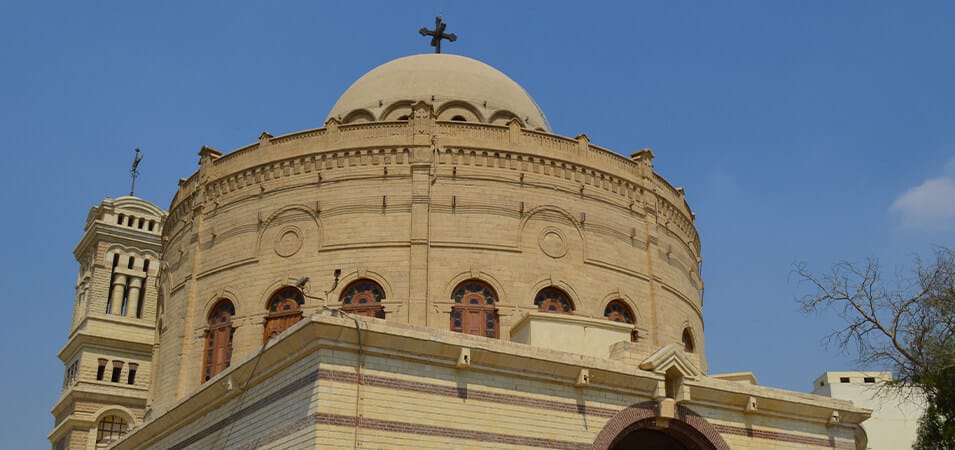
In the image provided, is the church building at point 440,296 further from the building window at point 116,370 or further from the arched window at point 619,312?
the building window at point 116,370

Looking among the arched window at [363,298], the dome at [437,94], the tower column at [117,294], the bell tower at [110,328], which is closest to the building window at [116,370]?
the bell tower at [110,328]

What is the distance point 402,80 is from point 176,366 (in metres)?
12.7

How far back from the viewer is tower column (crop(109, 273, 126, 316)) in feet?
156

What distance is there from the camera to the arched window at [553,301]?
86.9ft

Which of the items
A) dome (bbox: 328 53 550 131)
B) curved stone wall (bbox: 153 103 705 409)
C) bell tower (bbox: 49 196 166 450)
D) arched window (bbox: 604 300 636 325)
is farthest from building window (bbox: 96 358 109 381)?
arched window (bbox: 604 300 636 325)

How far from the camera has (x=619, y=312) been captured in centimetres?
2769

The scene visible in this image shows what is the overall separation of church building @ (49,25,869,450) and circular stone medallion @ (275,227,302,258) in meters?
0.06

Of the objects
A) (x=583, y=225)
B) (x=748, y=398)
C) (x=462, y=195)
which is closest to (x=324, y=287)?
(x=462, y=195)

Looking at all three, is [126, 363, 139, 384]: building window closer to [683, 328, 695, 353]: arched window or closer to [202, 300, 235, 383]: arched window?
[202, 300, 235, 383]: arched window

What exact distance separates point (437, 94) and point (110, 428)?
78.0 ft

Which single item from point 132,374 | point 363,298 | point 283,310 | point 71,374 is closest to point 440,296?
point 363,298

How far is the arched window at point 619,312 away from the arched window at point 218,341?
10.9 meters

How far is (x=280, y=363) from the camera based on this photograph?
16.5 m

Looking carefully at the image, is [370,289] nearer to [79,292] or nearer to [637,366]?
[637,366]
